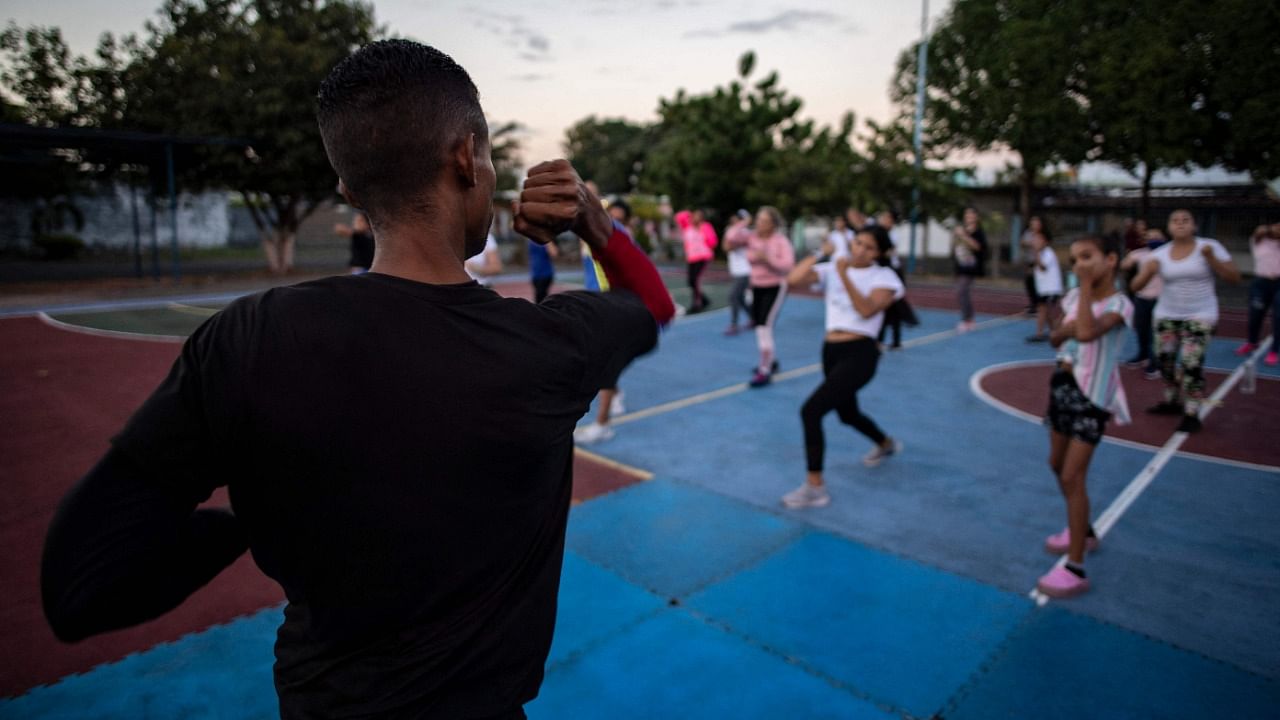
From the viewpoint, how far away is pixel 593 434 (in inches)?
267

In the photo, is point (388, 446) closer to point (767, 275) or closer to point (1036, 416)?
point (1036, 416)

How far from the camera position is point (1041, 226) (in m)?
10.5

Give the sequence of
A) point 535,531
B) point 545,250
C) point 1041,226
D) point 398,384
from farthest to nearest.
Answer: point 1041,226
point 545,250
point 535,531
point 398,384

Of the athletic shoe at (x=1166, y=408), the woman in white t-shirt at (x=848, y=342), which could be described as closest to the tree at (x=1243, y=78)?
the athletic shoe at (x=1166, y=408)

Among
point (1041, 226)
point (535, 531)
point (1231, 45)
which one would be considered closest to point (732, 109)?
point (1231, 45)

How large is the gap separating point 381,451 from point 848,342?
4854 mm

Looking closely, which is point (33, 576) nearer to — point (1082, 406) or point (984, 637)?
point (984, 637)

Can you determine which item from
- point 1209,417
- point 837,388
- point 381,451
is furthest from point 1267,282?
point 381,451

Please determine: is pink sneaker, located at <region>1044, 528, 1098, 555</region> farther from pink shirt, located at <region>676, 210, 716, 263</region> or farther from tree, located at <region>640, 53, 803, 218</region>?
tree, located at <region>640, 53, 803, 218</region>

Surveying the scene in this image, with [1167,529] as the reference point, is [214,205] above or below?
above

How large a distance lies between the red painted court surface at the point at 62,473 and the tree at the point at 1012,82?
58.3ft

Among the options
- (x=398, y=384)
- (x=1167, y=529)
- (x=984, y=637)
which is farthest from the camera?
(x=1167, y=529)

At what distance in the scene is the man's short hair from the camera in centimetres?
119

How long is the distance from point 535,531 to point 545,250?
8.65 meters
